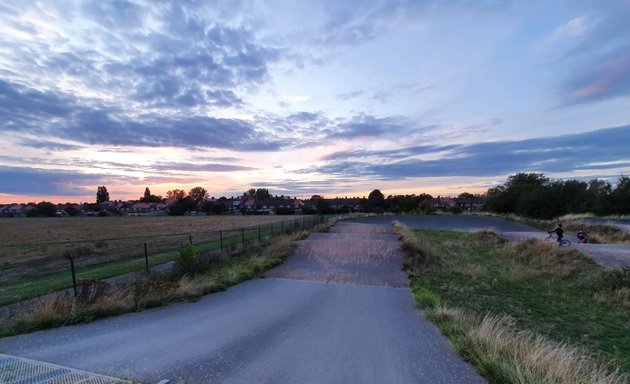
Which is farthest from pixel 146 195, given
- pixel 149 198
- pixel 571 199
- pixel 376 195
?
pixel 571 199

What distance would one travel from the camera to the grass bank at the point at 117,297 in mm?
7055

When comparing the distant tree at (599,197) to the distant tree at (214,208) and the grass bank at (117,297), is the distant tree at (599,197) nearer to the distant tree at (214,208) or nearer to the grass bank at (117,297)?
the grass bank at (117,297)

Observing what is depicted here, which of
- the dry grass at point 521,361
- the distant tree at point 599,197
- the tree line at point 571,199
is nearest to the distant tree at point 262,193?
the tree line at point 571,199

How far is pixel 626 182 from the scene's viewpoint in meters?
61.1

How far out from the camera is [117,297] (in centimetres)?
845

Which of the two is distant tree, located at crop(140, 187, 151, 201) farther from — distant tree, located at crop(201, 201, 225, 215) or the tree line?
the tree line

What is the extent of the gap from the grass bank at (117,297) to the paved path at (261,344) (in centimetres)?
33

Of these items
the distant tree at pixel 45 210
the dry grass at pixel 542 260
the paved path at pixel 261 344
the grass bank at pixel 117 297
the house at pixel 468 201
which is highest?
the distant tree at pixel 45 210

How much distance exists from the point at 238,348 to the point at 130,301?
3889mm

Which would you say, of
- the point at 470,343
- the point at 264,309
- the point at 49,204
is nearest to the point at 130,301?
the point at 264,309

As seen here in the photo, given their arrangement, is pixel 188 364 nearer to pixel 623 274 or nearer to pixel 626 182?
pixel 623 274

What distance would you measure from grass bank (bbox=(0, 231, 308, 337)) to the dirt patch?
284cm

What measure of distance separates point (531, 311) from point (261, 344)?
862cm

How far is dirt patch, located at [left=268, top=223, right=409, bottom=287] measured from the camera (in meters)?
15.1
